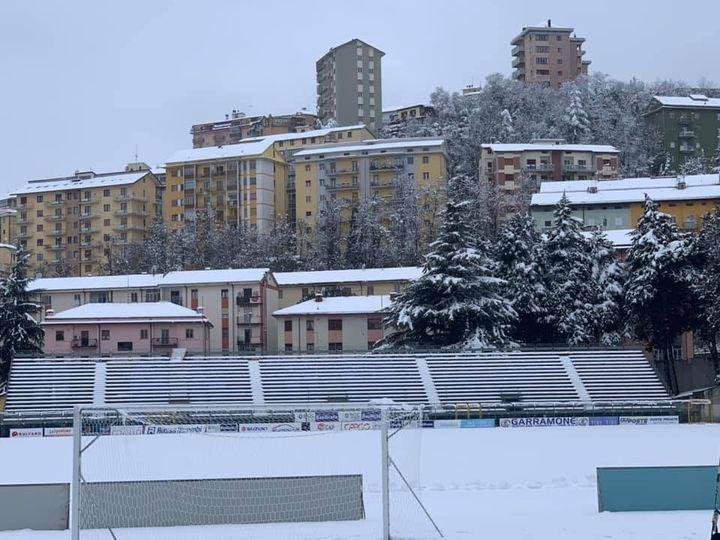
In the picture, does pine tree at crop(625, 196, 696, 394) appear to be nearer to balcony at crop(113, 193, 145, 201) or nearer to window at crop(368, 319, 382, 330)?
window at crop(368, 319, 382, 330)

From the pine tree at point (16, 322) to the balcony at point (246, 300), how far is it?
54.2 ft

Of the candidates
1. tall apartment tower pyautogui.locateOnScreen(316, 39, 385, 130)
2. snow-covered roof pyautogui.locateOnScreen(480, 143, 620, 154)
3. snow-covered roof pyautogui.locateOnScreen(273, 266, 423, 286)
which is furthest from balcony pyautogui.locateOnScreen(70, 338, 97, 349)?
tall apartment tower pyautogui.locateOnScreen(316, 39, 385, 130)

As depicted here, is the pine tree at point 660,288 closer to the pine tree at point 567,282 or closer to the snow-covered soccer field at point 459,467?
the pine tree at point 567,282

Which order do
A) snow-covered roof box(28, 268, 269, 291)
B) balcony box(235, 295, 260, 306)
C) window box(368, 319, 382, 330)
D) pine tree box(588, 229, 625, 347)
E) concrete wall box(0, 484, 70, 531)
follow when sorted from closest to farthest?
concrete wall box(0, 484, 70, 531) < pine tree box(588, 229, 625, 347) < window box(368, 319, 382, 330) < balcony box(235, 295, 260, 306) < snow-covered roof box(28, 268, 269, 291)

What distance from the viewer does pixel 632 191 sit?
258 feet

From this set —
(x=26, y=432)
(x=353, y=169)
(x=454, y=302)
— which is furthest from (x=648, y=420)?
(x=353, y=169)

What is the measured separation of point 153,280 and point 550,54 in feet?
252

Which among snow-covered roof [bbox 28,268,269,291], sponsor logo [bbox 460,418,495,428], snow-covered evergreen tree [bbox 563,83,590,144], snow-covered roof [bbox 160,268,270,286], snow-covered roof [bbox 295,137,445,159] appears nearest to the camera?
sponsor logo [bbox 460,418,495,428]

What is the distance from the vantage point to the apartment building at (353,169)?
96.9 m

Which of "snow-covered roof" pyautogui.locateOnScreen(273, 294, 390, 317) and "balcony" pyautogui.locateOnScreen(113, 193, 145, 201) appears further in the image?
"balcony" pyautogui.locateOnScreen(113, 193, 145, 201)

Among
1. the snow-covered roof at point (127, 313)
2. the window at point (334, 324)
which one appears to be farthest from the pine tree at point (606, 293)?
the snow-covered roof at point (127, 313)

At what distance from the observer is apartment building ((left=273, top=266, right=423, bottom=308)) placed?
2744 inches

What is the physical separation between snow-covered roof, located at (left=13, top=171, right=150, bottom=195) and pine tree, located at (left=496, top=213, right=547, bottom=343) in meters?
58.8

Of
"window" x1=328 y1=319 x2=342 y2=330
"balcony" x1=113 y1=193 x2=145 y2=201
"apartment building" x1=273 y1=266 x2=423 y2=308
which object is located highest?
"balcony" x1=113 y1=193 x2=145 y2=201
